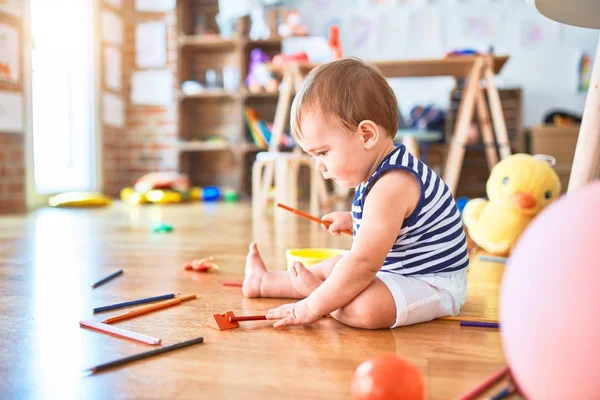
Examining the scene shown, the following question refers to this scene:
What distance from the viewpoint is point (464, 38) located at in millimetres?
4105

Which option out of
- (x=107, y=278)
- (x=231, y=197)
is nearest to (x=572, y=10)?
(x=107, y=278)

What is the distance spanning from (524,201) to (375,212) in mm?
783

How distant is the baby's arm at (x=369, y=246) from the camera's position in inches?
31.2

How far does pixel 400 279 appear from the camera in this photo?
34.2 inches

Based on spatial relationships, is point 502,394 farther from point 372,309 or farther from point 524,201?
point 524,201

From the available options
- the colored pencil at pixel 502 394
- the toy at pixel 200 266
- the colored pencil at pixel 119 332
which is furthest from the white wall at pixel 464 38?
the colored pencil at pixel 502 394

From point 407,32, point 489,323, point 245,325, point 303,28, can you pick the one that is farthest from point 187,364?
point 407,32

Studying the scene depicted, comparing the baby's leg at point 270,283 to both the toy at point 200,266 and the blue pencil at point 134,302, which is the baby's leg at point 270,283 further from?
the toy at point 200,266

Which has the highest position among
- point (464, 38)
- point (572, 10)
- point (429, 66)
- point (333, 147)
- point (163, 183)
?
point (464, 38)

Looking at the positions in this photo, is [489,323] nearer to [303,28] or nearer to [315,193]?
[315,193]

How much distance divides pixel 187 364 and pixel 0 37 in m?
2.83

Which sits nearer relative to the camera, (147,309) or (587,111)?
(147,309)

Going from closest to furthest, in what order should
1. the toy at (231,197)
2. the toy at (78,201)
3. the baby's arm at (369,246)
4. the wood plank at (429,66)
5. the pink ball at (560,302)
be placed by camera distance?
the pink ball at (560,302), the baby's arm at (369,246), the wood plank at (429,66), the toy at (78,201), the toy at (231,197)

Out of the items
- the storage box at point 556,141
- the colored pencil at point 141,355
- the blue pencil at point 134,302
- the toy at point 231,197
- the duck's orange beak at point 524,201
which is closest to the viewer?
the colored pencil at point 141,355
